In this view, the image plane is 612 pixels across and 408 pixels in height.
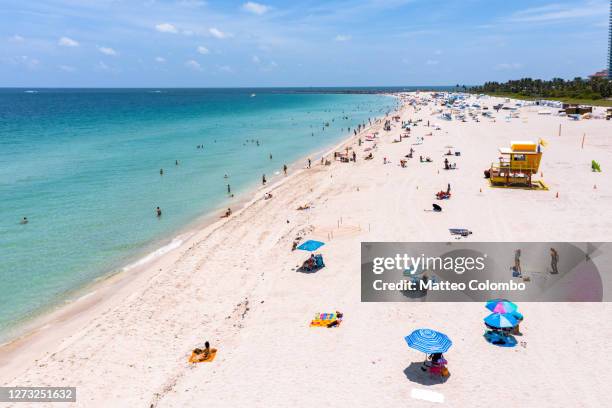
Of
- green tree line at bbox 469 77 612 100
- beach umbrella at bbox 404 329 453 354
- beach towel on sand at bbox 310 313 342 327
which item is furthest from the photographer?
green tree line at bbox 469 77 612 100

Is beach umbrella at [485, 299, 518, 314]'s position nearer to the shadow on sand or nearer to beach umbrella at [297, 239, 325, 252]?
the shadow on sand

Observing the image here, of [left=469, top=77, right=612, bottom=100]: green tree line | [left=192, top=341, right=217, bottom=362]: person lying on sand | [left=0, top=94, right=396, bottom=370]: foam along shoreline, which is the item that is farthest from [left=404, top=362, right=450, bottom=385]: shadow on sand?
[left=469, top=77, right=612, bottom=100]: green tree line

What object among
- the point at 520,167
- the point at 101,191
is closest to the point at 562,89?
the point at 520,167

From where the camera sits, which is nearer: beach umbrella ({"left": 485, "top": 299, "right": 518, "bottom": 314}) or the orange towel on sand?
the orange towel on sand

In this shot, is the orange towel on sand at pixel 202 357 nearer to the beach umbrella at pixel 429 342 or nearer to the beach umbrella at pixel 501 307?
the beach umbrella at pixel 429 342

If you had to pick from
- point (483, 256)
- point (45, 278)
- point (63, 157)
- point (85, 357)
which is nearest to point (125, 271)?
point (45, 278)
